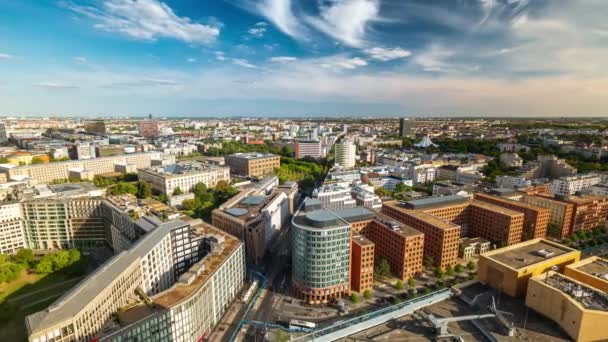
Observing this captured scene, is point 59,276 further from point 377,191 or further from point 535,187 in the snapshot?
point 535,187

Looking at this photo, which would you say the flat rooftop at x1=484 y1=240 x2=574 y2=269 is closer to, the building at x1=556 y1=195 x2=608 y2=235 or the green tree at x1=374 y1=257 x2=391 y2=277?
the green tree at x1=374 y1=257 x2=391 y2=277

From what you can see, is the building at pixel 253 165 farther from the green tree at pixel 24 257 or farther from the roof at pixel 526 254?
the roof at pixel 526 254

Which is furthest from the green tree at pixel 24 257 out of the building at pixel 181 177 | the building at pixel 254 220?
the building at pixel 181 177

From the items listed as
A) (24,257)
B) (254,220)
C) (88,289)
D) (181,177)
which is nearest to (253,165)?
(181,177)

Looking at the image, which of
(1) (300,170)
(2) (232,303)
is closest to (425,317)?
(2) (232,303)

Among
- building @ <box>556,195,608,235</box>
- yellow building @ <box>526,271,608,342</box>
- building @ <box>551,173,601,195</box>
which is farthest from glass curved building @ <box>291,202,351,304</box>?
building @ <box>551,173,601,195</box>

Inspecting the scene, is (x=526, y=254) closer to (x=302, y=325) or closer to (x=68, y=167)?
(x=302, y=325)
